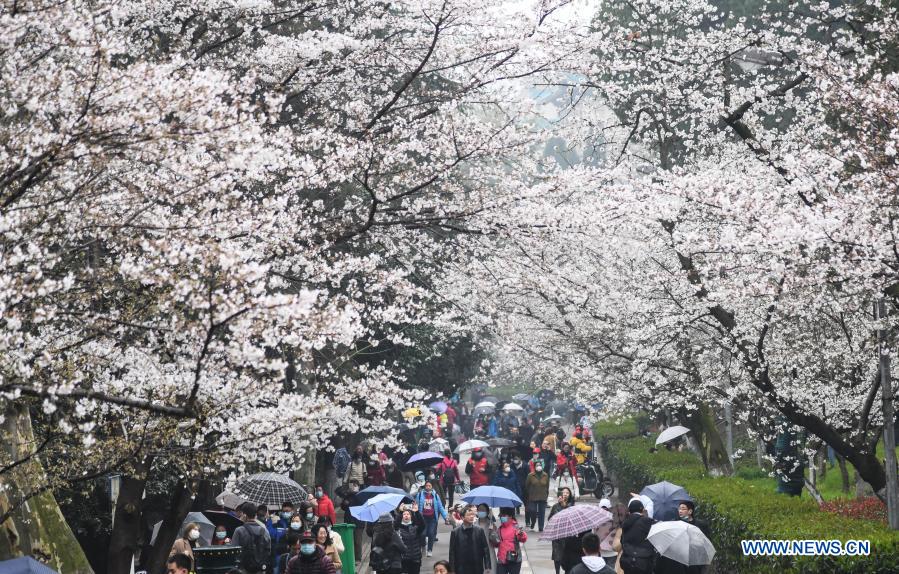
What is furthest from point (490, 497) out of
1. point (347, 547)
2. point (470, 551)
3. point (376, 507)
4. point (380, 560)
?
point (380, 560)

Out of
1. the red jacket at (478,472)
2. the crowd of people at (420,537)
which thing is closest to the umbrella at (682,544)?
the crowd of people at (420,537)

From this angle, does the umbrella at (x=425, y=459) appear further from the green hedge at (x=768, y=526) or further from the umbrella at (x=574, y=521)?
the umbrella at (x=574, y=521)

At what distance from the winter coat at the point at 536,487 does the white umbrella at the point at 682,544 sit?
900 centimetres

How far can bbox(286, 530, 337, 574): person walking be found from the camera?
421 inches

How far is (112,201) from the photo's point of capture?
771 centimetres

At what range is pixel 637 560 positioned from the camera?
11539mm

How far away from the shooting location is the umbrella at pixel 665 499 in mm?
13875

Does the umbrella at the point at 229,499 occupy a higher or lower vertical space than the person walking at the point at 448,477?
lower

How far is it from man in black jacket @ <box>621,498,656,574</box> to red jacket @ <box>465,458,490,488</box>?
30.2 feet

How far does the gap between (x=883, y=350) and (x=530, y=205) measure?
3883mm

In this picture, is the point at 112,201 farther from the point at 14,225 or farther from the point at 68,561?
the point at 68,561

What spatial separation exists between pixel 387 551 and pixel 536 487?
7.54 m

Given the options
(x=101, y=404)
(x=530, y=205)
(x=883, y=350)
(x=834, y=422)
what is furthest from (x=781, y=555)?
(x=101, y=404)

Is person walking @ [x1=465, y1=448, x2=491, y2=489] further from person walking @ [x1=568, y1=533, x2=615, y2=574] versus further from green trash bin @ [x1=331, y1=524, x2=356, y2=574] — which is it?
person walking @ [x1=568, y1=533, x2=615, y2=574]
